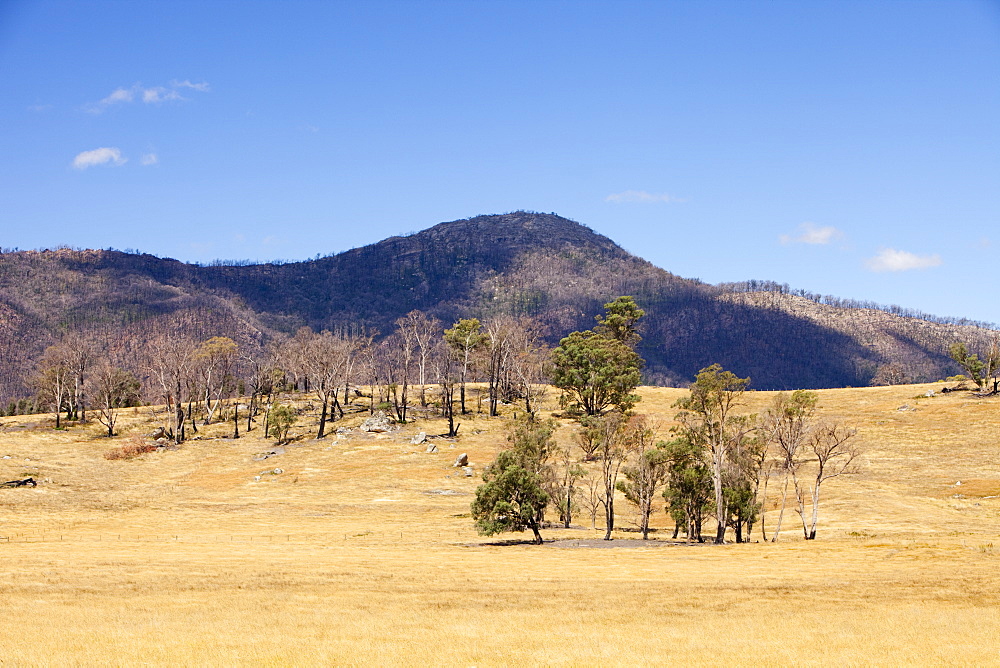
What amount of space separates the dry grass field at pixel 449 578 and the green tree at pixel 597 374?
3079 centimetres

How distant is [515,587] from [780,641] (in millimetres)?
13817

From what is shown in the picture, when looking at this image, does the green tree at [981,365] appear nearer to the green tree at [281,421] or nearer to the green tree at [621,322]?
the green tree at [621,322]

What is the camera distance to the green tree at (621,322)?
452 feet

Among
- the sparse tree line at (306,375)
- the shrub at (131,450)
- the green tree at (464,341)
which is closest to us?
the shrub at (131,450)

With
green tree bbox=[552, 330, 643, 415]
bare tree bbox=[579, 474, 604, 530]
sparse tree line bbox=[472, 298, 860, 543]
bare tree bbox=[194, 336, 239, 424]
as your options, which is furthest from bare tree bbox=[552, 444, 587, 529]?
bare tree bbox=[194, 336, 239, 424]

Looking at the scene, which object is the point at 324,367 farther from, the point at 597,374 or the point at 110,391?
the point at 597,374

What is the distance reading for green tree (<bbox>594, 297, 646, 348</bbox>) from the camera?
13788 centimetres

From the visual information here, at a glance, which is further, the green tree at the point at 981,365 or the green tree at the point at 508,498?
the green tree at the point at 981,365

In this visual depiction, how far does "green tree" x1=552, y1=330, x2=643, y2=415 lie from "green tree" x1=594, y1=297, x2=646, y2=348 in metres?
20.2

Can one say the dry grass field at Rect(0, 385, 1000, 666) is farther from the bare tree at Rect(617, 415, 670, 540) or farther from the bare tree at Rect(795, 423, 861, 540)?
the bare tree at Rect(617, 415, 670, 540)

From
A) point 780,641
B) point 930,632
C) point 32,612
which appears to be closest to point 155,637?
point 32,612

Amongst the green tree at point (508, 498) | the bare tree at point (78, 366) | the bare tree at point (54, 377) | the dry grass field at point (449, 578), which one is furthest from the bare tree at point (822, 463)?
the bare tree at point (54, 377)

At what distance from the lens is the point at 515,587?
3653 cm

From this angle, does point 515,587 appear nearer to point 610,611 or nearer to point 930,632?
point 610,611
